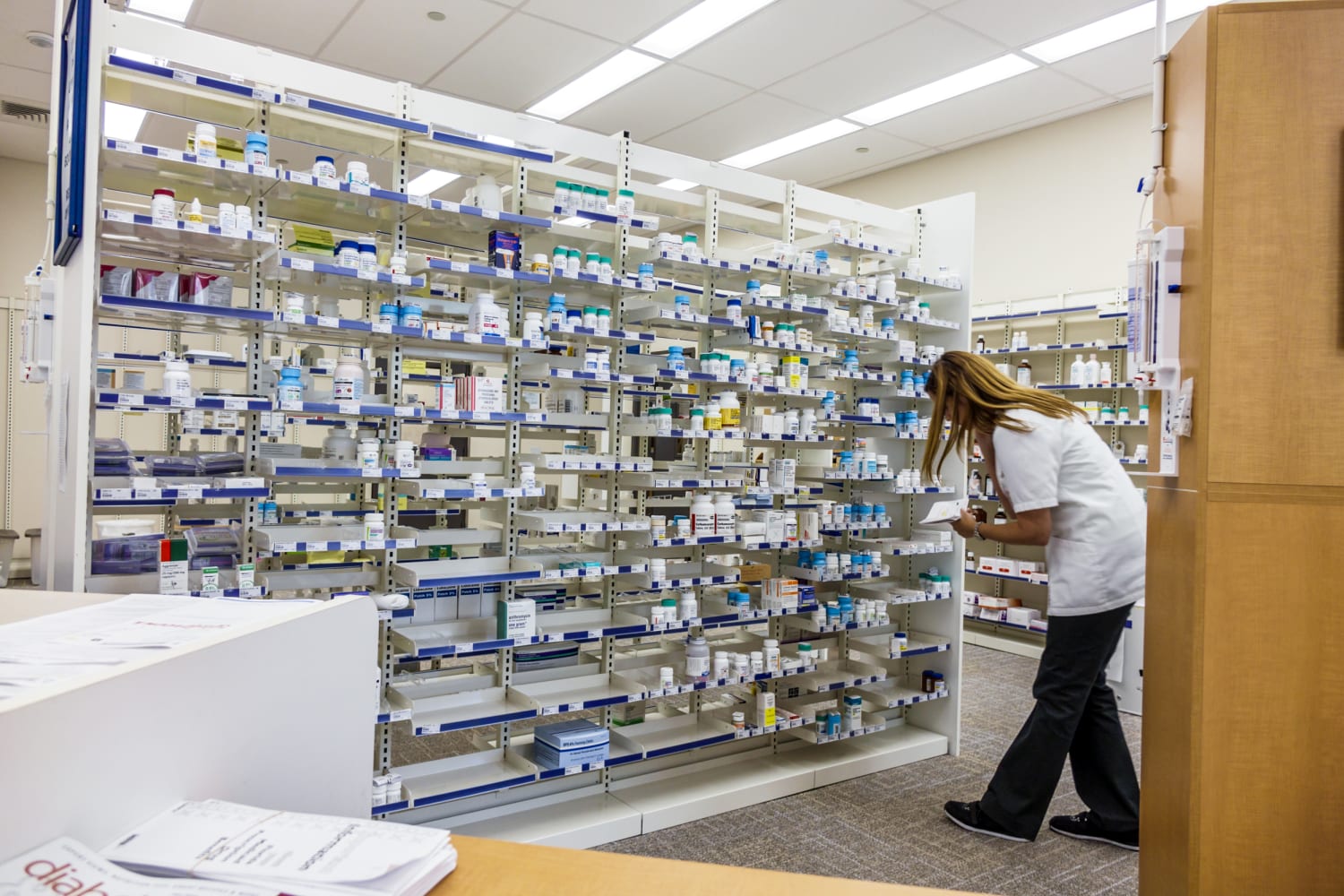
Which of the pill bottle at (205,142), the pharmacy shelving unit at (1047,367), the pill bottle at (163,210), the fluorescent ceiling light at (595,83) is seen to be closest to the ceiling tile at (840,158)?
the pharmacy shelving unit at (1047,367)

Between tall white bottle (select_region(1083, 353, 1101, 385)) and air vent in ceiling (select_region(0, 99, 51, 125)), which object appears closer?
tall white bottle (select_region(1083, 353, 1101, 385))

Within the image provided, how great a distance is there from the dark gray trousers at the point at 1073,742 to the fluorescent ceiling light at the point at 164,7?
5.93m

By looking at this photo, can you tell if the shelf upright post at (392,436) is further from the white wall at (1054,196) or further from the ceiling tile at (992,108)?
the white wall at (1054,196)

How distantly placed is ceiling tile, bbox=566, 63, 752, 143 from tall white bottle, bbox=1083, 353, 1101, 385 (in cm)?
325

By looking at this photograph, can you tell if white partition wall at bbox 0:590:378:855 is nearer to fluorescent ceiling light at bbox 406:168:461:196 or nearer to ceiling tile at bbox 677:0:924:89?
ceiling tile at bbox 677:0:924:89

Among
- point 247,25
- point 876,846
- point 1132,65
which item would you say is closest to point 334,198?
point 876,846

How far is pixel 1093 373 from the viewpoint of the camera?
6184mm

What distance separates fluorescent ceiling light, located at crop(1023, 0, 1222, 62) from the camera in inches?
195

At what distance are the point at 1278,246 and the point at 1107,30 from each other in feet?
13.8

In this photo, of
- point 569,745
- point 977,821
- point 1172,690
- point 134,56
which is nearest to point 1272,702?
point 1172,690

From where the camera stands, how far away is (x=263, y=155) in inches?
103

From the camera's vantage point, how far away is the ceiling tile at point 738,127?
21.9 feet

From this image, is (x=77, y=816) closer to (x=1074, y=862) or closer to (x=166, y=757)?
(x=166, y=757)

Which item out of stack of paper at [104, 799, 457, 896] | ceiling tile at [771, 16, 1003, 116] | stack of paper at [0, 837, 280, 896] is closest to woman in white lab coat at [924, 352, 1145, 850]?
stack of paper at [104, 799, 457, 896]
